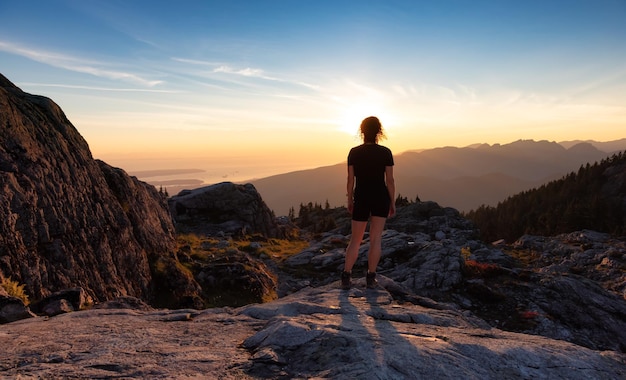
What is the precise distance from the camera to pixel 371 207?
8766 millimetres

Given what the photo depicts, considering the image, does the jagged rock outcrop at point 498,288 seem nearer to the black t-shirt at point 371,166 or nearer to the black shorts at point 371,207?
the black shorts at point 371,207

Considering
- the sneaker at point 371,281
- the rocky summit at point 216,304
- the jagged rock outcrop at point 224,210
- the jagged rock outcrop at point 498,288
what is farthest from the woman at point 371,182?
the jagged rock outcrop at point 224,210

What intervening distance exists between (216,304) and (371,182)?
947 centimetres

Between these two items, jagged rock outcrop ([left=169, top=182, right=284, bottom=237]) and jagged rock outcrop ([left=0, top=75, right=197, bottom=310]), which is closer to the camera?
jagged rock outcrop ([left=0, top=75, right=197, bottom=310])

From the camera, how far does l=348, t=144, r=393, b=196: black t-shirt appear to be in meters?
8.74

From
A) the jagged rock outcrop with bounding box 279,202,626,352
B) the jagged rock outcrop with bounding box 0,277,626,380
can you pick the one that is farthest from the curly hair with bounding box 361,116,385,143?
the jagged rock outcrop with bounding box 279,202,626,352

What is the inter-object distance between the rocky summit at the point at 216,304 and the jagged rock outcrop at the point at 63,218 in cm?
5

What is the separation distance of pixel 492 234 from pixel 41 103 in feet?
271

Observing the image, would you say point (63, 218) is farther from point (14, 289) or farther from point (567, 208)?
point (567, 208)

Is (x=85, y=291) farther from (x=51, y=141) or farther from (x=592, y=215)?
(x=592, y=215)

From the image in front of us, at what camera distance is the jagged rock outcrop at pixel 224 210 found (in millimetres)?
36375

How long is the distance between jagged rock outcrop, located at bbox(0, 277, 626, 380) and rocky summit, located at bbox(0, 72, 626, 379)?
0.10 feet

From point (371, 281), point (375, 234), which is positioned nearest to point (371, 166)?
point (375, 234)

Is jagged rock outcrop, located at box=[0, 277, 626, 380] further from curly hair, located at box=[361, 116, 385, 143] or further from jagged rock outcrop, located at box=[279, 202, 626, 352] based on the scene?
curly hair, located at box=[361, 116, 385, 143]
